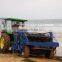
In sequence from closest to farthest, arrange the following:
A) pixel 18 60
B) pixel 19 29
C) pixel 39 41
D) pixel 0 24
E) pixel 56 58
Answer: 1. pixel 18 60
2. pixel 56 58
3. pixel 39 41
4. pixel 19 29
5. pixel 0 24

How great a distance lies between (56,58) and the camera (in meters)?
5.25

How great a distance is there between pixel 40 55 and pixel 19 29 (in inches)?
42.6

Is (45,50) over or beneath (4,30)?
beneath

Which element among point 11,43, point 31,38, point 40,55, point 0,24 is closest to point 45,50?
point 40,55

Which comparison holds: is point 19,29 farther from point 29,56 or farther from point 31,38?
point 29,56

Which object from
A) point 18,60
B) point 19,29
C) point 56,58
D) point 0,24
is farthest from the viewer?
point 0,24

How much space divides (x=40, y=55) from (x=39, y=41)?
39 centimetres

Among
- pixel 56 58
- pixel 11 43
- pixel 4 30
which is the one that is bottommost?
pixel 56 58

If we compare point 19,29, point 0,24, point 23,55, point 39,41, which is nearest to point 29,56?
point 23,55

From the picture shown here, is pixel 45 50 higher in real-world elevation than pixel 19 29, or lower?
lower

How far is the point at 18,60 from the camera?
484cm

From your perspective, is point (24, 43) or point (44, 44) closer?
point (44, 44)

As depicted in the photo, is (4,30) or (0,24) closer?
(4,30)

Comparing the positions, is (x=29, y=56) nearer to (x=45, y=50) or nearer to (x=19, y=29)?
(x=45, y=50)
